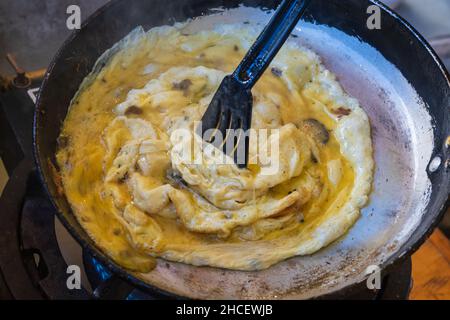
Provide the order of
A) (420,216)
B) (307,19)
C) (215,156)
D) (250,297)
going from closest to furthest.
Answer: (250,297) → (420,216) → (215,156) → (307,19)

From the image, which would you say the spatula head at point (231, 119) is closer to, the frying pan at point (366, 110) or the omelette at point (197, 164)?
the omelette at point (197, 164)

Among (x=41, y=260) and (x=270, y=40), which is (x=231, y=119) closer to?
(x=270, y=40)

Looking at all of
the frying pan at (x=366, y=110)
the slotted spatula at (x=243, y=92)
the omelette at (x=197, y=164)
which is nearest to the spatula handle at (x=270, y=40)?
the slotted spatula at (x=243, y=92)

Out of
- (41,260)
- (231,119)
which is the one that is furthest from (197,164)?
(41,260)

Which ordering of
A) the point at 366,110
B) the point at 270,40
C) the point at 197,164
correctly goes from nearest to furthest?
1. the point at 270,40
2. the point at 197,164
3. the point at 366,110

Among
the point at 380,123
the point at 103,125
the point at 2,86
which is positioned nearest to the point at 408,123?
the point at 380,123
